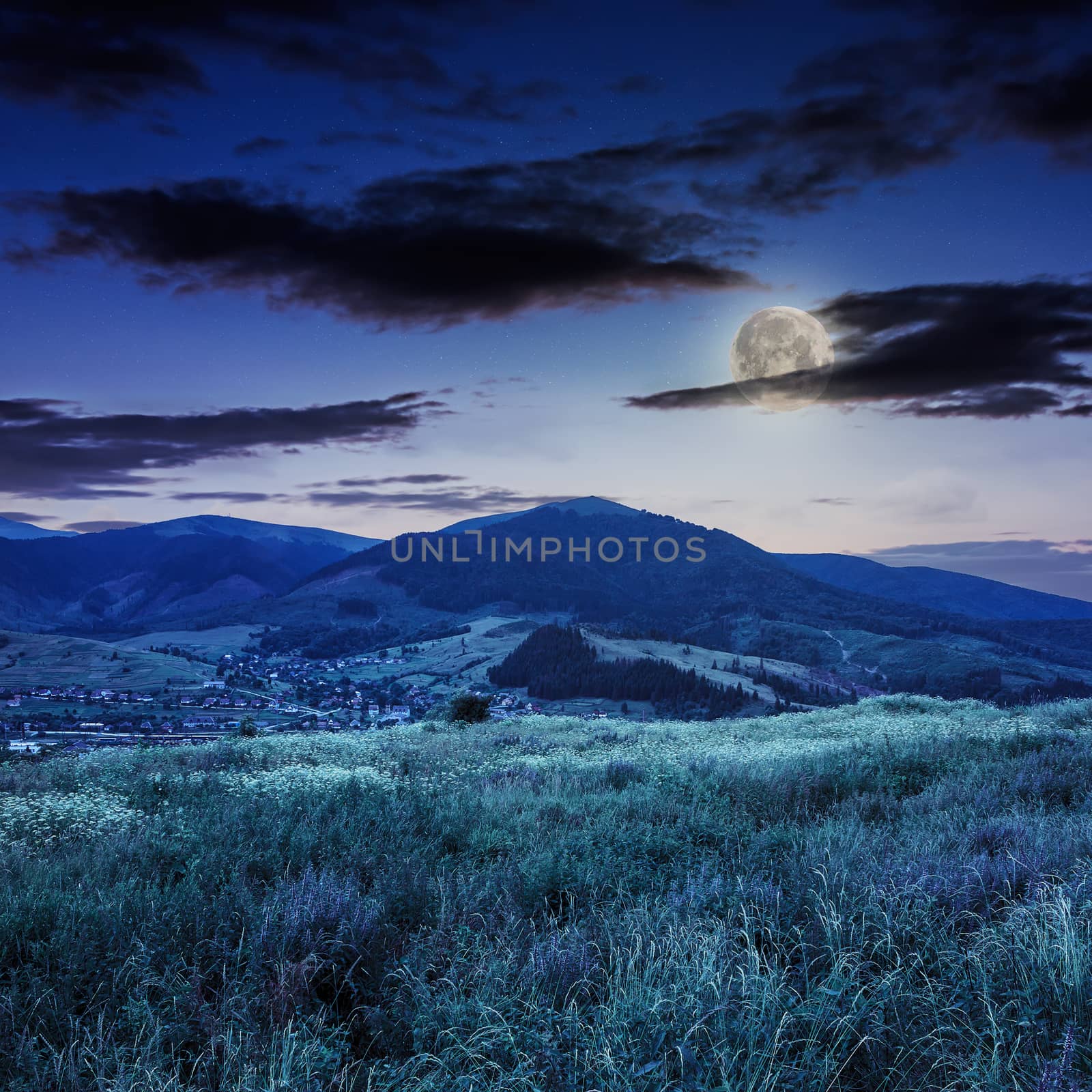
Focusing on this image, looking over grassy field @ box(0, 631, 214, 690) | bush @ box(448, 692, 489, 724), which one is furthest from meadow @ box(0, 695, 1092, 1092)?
grassy field @ box(0, 631, 214, 690)

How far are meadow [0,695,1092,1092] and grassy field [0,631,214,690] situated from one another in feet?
326

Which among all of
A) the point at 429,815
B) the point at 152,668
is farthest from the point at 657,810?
the point at 152,668

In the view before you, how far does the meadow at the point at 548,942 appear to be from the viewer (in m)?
3.02

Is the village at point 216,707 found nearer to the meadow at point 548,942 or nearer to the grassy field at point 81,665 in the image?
the grassy field at point 81,665

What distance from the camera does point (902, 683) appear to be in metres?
151

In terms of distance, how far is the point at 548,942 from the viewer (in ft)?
13.7

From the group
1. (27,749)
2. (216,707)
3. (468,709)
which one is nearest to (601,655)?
(216,707)

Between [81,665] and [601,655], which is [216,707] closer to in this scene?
[81,665]

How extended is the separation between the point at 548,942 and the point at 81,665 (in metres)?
118

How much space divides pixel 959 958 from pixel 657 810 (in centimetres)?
436

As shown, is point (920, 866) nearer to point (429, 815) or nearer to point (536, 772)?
point (429, 815)

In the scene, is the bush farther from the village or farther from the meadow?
the meadow

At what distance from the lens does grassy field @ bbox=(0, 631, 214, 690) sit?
295 feet

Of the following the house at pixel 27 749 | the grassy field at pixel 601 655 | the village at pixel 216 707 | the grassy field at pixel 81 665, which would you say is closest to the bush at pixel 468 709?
the village at pixel 216 707
